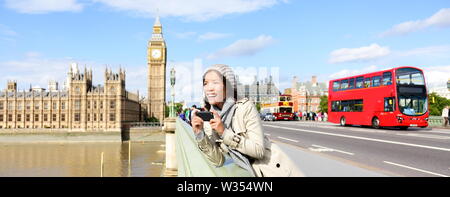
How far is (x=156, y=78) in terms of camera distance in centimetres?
12475

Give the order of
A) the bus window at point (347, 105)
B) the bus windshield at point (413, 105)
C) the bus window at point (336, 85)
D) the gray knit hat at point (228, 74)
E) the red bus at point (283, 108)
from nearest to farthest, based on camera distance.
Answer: the gray knit hat at point (228, 74), the bus windshield at point (413, 105), the bus window at point (347, 105), the bus window at point (336, 85), the red bus at point (283, 108)

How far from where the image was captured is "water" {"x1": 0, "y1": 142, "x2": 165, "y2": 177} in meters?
52.9

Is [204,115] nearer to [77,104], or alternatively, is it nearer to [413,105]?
[413,105]

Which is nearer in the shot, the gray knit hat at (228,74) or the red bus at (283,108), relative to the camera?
the gray knit hat at (228,74)

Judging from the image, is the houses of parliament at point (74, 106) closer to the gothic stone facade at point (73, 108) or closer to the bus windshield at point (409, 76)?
the gothic stone facade at point (73, 108)

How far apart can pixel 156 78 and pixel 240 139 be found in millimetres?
123509

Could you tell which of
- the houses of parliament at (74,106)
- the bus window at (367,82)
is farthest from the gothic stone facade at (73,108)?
the bus window at (367,82)

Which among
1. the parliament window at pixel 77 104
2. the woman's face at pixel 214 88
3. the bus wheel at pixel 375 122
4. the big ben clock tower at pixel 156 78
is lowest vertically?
the bus wheel at pixel 375 122

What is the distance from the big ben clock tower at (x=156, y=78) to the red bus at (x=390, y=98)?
324ft

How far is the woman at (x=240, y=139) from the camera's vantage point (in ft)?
9.75

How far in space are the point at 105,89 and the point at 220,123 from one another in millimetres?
102901

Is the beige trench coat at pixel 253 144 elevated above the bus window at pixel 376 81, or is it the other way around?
the bus window at pixel 376 81

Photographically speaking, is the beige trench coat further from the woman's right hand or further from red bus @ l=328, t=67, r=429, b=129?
red bus @ l=328, t=67, r=429, b=129

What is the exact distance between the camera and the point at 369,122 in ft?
84.6
